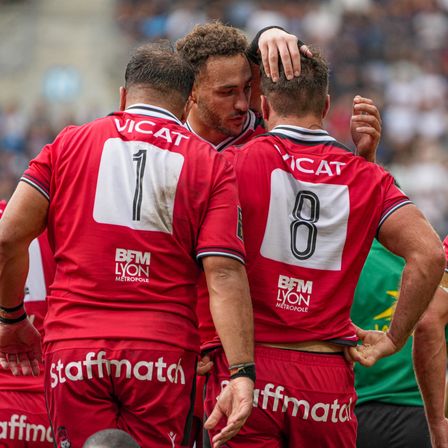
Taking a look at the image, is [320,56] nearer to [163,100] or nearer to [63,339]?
[163,100]

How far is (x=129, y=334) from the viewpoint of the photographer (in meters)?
5.18

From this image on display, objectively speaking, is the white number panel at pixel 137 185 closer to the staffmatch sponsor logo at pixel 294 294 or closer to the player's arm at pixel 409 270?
the staffmatch sponsor logo at pixel 294 294

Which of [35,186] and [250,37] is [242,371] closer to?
[35,186]

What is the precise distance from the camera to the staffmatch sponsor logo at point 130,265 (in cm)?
523

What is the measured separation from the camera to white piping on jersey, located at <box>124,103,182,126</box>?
18.1 ft

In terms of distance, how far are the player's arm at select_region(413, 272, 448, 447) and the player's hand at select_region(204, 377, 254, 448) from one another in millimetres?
1452

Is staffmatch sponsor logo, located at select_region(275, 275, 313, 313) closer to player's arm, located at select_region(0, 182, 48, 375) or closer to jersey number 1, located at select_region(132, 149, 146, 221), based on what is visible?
jersey number 1, located at select_region(132, 149, 146, 221)

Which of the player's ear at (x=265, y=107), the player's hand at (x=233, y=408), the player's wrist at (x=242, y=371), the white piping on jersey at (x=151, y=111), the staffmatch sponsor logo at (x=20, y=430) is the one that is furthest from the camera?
the staffmatch sponsor logo at (x=20, y=430)

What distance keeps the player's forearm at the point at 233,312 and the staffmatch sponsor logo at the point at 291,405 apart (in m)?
0.35

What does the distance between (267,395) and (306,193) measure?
984 millimetres

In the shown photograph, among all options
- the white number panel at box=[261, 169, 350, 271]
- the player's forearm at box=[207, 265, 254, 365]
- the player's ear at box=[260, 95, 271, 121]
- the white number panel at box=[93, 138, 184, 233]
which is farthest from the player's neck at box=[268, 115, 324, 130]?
the player's forearm at box=[207, 265, 254, 365]

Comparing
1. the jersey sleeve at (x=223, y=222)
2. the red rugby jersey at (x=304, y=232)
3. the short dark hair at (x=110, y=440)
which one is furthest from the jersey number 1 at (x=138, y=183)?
the short dark hair at (x=110, y=440)

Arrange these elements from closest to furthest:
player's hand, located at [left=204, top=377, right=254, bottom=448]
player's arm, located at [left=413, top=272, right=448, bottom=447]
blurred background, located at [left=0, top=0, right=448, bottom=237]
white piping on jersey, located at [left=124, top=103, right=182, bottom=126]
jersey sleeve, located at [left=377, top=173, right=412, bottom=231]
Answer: player's hand, located at [left=204, top=377, right=254, bottom=448]
white piping on jersey, located at [left=124, top=103, right=182, bottom=126]
jersey sleeve, located at [left=377, top=173, right=412, bottom=231]
player's arm, located at [left=413, top=272, right=448, bottom=447]
blurred background, located at [left=0, top=0, right=448, bottom=237]

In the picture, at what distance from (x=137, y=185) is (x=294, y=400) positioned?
1248mm
